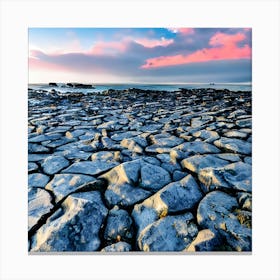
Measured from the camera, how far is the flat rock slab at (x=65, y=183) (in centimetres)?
135

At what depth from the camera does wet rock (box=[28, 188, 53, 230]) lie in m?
1.24

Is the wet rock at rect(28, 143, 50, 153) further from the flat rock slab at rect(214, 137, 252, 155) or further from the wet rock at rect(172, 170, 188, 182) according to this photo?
the flat rock slab at rect(214, 137, 252, 155)

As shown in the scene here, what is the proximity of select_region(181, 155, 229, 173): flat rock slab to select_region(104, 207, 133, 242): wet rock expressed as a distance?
1.88 feet

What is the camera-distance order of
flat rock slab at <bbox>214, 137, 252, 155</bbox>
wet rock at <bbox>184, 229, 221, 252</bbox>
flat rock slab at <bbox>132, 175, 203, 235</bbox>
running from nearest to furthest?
1. wet rock at <bbox>184, 229, 221, 252</bbox>
2. flat rock slab at <bbox>132, 175, 203, 235</bbox>
3. flat rock slab at <bbox>214, 137, 252, 155</bbox>

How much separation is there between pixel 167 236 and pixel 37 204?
713 mm

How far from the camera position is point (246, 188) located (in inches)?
53.9

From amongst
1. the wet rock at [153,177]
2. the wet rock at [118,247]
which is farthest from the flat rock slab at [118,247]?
the wet rock at [153,177]

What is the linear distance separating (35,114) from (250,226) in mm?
2570

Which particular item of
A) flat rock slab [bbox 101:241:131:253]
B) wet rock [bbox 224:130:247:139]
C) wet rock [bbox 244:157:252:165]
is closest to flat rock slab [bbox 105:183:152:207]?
flat rock slab [bbox 101:241:131:253]

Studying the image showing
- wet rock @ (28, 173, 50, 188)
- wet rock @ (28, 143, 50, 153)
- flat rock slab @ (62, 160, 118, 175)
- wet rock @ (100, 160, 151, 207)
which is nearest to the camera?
wet rock @ (100, 160, 151, 207)

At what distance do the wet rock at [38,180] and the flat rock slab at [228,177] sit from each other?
933mm

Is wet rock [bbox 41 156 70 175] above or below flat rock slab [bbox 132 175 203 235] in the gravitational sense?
above
